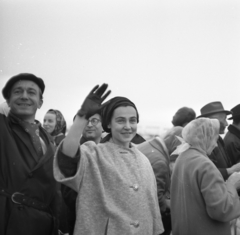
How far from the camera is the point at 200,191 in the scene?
2.59 meters

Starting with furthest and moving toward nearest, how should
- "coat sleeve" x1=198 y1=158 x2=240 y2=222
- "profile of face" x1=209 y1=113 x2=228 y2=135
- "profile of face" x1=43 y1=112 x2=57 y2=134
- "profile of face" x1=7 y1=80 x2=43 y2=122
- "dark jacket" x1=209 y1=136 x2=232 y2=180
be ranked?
1. "profile of face" x1=43 y1=112 x2=57 y2=134
2. "profile of face" x1=209 y1=113 x2=228 y2=135
3. "dark jacket" x1=209 y1=136 x2=232 y2=180
4. "coat sleeve" x1=198 y1=158 x2=240 y2=222
5. "profile of face" x1=7 y1=80 x2=43 y2=122

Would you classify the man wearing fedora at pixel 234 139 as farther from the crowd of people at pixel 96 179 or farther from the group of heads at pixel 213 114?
the crowd of people at pixel 96 179

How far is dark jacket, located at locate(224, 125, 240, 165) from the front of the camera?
13.8 ft

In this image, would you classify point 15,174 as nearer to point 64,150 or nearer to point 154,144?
point 64,150

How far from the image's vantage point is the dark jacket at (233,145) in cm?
421

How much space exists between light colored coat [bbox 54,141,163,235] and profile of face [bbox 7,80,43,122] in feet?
1.55

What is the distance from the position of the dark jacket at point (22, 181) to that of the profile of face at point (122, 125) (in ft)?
1.57

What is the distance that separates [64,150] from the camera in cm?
198

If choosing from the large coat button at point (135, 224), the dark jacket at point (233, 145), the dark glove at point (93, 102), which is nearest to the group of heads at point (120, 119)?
the dark glove at point (93, 102)

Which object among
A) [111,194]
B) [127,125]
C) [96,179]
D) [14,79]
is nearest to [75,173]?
[96,179]

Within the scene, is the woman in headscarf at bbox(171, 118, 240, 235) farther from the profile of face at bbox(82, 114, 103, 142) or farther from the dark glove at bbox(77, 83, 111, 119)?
the profile of face at bbox(82, 114, 103, 142)

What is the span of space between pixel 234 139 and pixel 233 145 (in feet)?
0.30

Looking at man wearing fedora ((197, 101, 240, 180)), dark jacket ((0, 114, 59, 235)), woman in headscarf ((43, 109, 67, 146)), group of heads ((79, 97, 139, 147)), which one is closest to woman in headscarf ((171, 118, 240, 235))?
group of heads ((79, 97, 139, 147))

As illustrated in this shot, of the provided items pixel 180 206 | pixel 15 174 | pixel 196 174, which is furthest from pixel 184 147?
pixel 15 174
